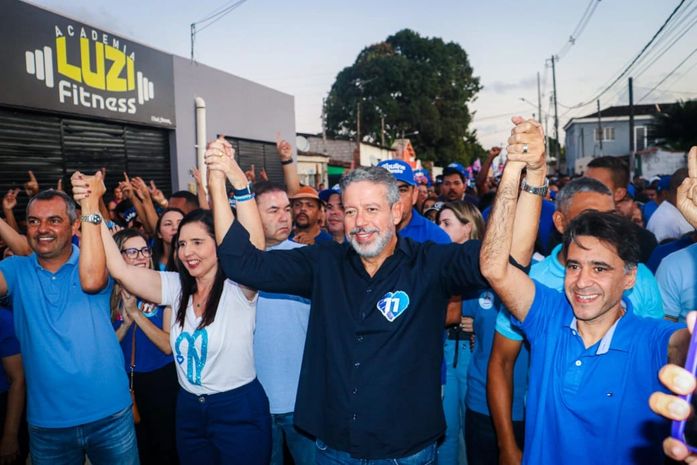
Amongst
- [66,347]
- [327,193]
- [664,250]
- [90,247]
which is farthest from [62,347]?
[664,250]

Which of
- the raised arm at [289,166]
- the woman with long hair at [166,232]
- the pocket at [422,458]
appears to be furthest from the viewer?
the raised arm at [289,166]

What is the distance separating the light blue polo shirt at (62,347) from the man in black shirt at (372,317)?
1269 mm

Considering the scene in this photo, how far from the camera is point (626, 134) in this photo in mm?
60438

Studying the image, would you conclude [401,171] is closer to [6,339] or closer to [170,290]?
[170,290]

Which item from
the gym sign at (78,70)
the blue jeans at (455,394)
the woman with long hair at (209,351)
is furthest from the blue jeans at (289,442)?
the gym sign at (78,70)

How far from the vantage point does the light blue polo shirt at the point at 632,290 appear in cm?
263

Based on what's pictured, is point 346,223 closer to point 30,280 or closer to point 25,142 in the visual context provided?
point 30,280

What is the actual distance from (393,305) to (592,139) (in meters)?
70.1

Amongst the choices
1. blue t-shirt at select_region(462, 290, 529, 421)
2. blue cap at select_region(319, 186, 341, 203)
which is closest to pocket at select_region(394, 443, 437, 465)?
blue t-shirt at select_region(462, 290, 529, 421)

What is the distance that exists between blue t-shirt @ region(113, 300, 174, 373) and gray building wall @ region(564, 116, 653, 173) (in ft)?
193

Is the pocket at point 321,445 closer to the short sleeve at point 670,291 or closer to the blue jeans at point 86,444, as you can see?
the blue jeans at point 86,444

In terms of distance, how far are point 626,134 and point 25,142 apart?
63.4m

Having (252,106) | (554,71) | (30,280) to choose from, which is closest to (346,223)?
(30,280)

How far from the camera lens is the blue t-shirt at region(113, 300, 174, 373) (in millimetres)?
4000
